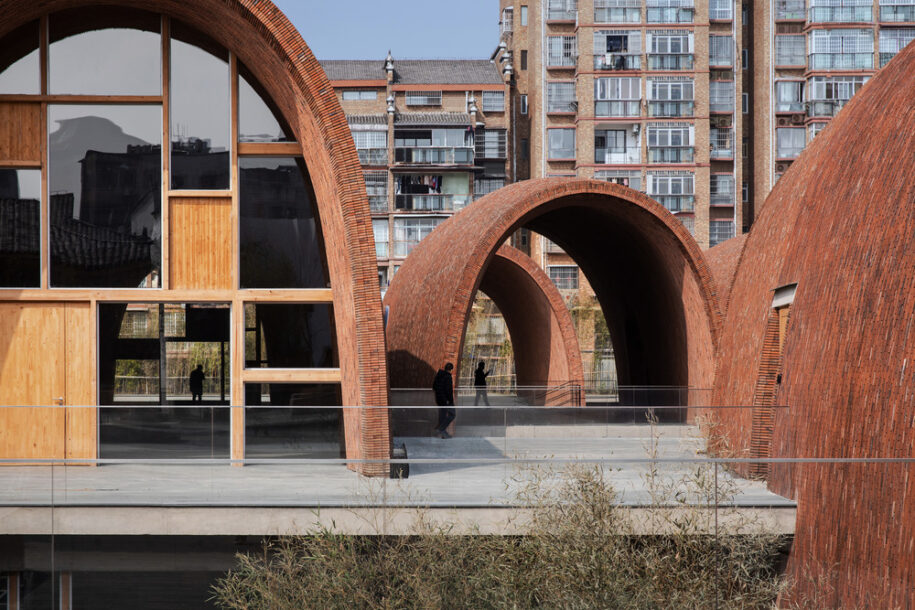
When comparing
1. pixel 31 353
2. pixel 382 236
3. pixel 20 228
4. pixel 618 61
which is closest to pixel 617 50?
pixel 618 61

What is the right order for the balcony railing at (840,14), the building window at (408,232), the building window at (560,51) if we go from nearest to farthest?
the balcony railing at (840,14), the building window at (560,51), the building window at (408,232)

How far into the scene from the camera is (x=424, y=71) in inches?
2378

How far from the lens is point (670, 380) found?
25.2 meters

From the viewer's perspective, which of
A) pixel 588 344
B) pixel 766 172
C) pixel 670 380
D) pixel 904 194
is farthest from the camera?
pixel 766 172

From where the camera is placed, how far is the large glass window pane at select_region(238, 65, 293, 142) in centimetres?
1538

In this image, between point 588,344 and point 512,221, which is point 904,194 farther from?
point 588,344

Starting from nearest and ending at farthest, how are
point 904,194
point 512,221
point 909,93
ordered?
point 904,194 → point 909,93 → point 512,221

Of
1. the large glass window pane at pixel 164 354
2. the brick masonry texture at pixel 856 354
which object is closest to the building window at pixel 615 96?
the brick masonry texture at pixel 856 354

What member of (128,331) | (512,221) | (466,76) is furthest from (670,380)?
(466,76)

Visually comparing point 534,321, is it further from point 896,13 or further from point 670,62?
point 896,13

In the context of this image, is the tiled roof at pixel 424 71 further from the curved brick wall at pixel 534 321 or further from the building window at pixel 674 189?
the curved brick wall at pixel 534 321

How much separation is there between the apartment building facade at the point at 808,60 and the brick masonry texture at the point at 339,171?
138 feet

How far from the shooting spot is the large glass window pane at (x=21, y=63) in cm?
1503

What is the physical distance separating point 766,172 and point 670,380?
32.0 metres
